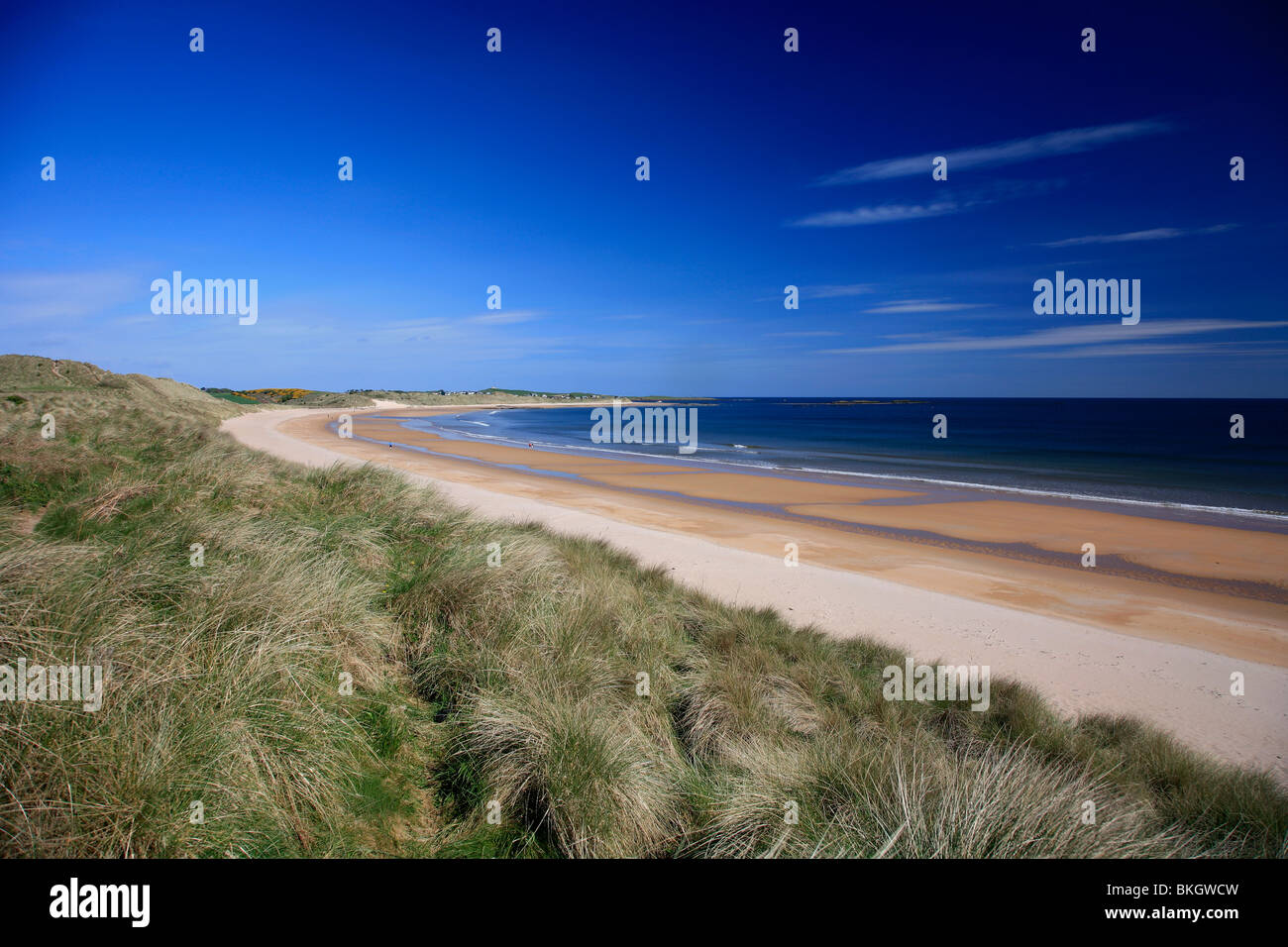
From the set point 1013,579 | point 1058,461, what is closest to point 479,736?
point 1013,579

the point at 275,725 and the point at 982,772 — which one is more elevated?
the point at 275,725

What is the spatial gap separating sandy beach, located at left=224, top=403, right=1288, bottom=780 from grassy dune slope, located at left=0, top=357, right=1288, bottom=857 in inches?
60.9

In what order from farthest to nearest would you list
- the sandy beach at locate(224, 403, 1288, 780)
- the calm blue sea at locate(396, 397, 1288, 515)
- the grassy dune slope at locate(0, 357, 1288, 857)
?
the calm blue sea at locate(396, 397, 1288, 515), the sandy beach at locate(224, 403, 1288, 780), the grassy dune slope at locate(0, 357, 1288, 857)

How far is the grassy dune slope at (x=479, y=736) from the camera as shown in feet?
8.97

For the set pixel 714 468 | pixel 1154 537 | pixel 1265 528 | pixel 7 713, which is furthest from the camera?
pixel 714 468

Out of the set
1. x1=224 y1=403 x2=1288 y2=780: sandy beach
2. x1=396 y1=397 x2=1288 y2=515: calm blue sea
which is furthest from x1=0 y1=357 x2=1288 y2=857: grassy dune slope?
x1=396 y1=397 x2=1288 y2=515: calm blue sea

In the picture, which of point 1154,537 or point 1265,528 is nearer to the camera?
point 1154,537

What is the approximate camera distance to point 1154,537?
14.2 meters

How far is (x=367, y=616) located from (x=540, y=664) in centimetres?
156

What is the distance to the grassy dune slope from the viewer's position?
273 centimetres

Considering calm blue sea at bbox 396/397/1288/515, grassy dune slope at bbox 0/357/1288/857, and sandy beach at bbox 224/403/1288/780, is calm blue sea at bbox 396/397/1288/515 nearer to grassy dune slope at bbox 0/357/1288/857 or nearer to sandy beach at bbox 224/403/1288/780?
sandy beach at bbox 224/403/1288/780

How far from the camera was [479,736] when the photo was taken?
3822 mm
